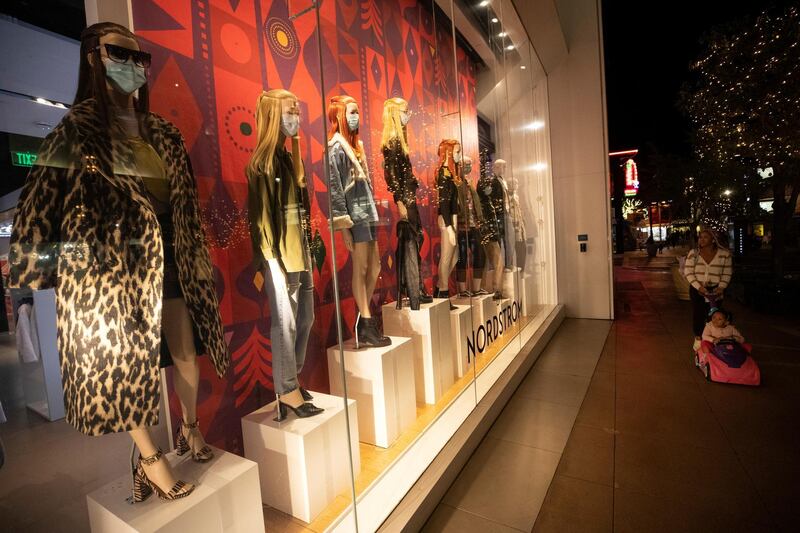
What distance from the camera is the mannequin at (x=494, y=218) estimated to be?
3.93 m

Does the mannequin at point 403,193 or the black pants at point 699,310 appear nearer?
the mannequin at point 403,193

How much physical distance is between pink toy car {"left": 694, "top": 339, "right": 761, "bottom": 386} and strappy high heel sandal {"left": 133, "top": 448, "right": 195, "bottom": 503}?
13.7 feet

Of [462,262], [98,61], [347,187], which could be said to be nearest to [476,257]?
[462,262]

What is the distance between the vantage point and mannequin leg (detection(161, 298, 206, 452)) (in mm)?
1336

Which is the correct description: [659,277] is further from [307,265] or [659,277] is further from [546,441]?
[307,265]

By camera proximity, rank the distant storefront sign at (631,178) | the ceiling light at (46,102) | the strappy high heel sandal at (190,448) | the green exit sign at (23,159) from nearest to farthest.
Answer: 1. the green exit sign at (23,159)
2. the ceiling light at (46,102)
3. the strappy high heel sandal at (190,448)
4. the distant storefront sign at (631,178)

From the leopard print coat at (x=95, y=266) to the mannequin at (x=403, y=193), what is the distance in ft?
5.84

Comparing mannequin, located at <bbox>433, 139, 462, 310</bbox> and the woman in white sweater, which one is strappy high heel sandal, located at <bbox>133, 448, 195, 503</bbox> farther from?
the woman in white sweater

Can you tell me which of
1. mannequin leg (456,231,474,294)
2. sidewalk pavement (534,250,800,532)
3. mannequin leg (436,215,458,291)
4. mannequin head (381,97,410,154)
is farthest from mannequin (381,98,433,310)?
sidewalk pavement (534,250,800,532)

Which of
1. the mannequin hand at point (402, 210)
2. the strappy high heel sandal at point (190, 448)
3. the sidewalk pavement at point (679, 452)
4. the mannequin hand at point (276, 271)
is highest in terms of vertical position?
the mannequin hand at point (402, 210)

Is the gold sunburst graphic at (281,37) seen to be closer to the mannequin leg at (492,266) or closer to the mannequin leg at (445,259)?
the mannequin leg at (445,259)

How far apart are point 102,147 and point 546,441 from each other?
9.61 feet

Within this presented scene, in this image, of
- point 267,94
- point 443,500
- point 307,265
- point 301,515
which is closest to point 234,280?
point 307,265

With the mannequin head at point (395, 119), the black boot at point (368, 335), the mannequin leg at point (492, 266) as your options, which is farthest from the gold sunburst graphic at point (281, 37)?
the mannequin leg at point (492, 266)
